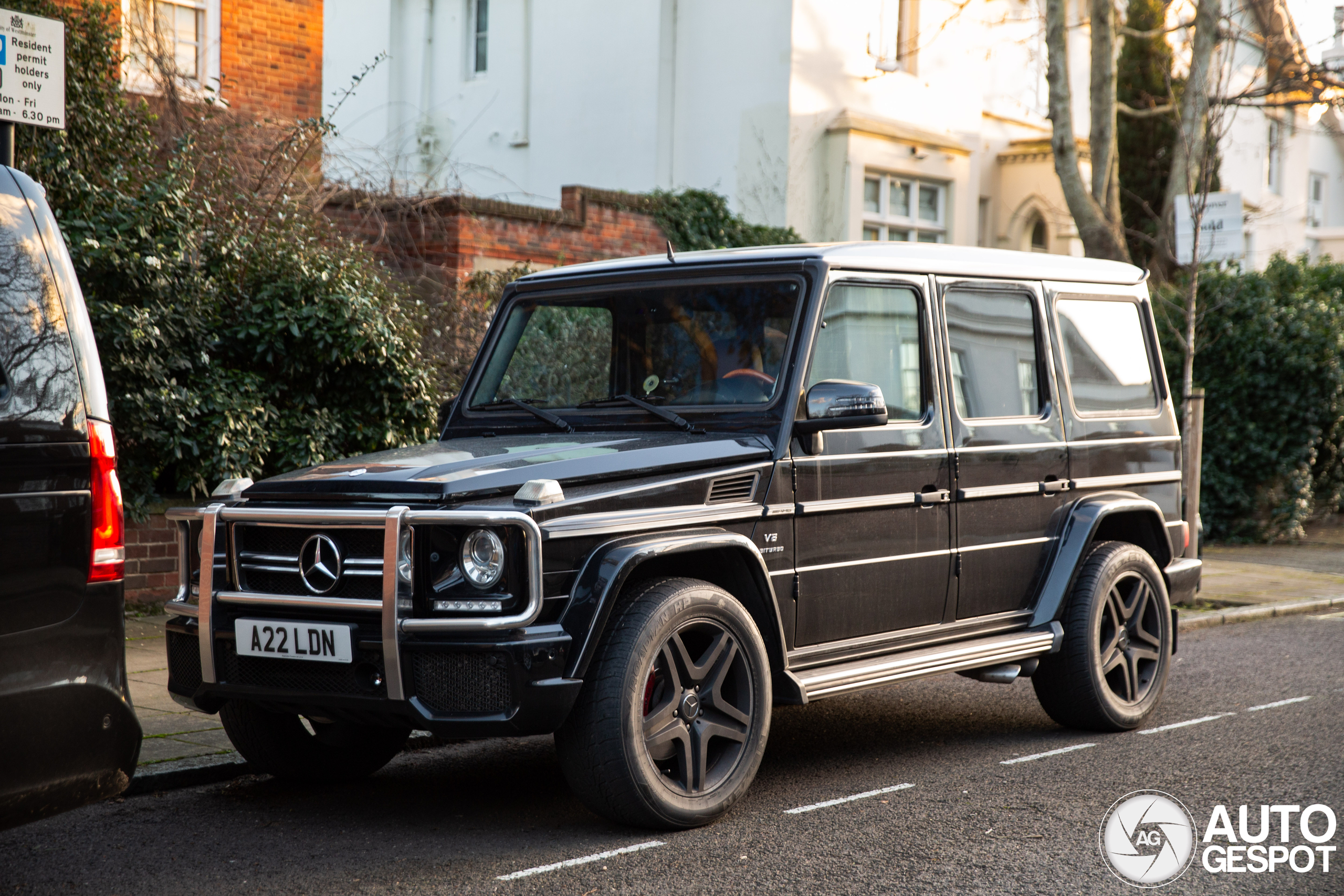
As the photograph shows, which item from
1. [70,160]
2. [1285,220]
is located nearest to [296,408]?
[70,160]

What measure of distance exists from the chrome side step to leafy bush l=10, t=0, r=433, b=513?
5078 millimetres

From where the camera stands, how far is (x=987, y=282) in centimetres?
632

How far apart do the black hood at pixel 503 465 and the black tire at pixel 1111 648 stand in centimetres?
206

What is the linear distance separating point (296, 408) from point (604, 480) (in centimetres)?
549

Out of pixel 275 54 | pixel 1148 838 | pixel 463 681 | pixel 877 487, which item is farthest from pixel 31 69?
pixel 275 54

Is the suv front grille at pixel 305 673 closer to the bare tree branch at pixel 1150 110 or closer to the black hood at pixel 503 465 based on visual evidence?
the black hood at pixel 503 465

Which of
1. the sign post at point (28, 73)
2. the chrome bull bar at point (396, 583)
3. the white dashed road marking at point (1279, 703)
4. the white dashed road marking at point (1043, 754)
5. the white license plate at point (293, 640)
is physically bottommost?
the white dashed road marking at point (1279, 703)

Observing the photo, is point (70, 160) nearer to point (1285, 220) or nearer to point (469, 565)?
point (469, 565)

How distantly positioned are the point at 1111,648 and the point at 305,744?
368 cm

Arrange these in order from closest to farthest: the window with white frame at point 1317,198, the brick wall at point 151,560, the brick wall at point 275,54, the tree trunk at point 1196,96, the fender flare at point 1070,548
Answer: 1. the fender flare at point 1070,548
2. the brick wall at point 151,560
3. the brick wall at point 275,54
4. the tree trunk at point 1196,96
5. the window with white frame at point 1317,198

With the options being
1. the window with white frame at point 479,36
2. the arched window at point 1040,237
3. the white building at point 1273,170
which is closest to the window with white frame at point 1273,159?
the white building at point 1273,170

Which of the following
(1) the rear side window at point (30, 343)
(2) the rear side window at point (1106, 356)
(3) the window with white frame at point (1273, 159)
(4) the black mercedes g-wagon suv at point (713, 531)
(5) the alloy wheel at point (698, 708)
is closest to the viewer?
(1) the rear side window at point (30, 343)

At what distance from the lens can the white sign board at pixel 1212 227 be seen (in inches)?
461

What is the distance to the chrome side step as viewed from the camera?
522 cm
